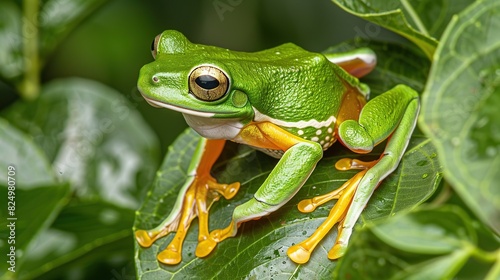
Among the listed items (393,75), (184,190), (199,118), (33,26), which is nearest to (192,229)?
(184,190)

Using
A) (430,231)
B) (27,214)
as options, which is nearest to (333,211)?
(430,231)

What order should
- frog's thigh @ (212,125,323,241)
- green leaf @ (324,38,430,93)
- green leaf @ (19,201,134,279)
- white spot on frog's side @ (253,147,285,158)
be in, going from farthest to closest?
1. green leaf @ (19,201,134,279)
2. green leaf @ (324,38,430,93)
3. white spot on frog's side @ (253,147,285,158)
4. frog's thigh @ (212,125,323,241)

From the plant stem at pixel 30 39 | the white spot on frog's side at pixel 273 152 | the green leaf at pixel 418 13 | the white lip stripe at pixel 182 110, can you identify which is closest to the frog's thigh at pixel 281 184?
the white spot on frog's side at pixel 273 152

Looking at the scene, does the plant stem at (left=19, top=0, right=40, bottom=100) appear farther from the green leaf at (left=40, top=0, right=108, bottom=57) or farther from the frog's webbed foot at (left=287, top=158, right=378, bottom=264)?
the frog's webbed foot at (left=287, top=158, right=378, bottom=264)

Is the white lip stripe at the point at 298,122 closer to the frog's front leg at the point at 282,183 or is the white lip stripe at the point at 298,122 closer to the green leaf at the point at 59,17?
the frog's front leg at the point at 282,183

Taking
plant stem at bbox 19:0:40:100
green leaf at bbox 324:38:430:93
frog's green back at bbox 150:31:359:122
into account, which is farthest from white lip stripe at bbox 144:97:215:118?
plant stem at bbox 19:0:40:100

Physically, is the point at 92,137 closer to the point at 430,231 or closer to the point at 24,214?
the point at 24,214
